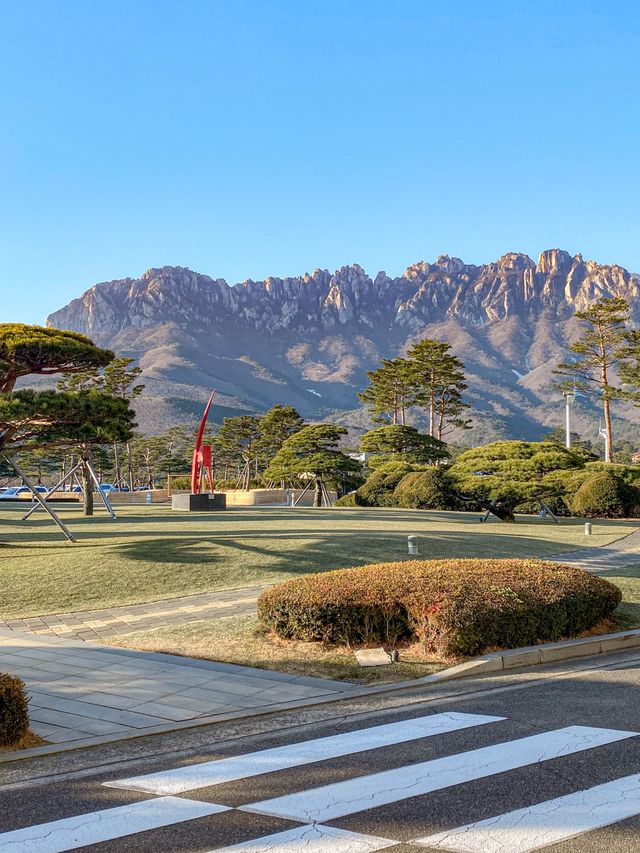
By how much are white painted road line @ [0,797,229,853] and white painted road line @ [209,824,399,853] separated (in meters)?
0.53

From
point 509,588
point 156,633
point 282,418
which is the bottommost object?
point 156,633

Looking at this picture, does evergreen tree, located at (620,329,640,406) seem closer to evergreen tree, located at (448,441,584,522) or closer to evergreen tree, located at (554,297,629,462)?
evergreen tree, located at (554,297,629,462)

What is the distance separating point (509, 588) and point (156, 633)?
4.93 metres

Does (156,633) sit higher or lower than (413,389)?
lower

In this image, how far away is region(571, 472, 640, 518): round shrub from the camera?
Answer: 34469 millimetres

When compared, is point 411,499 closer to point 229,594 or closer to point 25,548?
point 25,548

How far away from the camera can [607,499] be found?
34500 millimetres

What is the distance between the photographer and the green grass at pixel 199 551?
14.2 m

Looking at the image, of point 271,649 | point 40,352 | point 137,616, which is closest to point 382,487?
point 40,352

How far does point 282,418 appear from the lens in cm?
5959

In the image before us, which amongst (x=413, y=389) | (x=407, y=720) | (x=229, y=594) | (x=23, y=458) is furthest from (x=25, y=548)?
(x=23, y=458)

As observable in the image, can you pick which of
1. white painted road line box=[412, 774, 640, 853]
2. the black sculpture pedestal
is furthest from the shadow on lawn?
the black sculpture pedestal

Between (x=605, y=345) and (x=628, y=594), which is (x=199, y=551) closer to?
(x=628, y=594)

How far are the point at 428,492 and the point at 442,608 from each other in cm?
2876
